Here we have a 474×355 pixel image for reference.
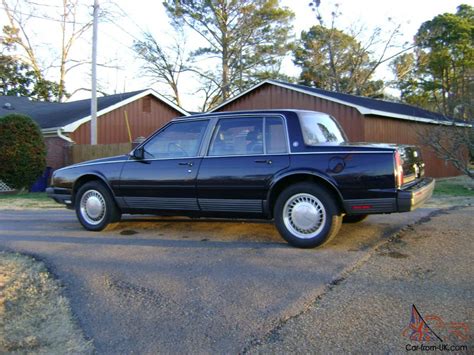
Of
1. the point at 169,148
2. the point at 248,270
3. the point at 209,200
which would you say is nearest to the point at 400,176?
the point at 248,270

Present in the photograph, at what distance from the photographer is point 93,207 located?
6.62m

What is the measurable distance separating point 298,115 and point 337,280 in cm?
229

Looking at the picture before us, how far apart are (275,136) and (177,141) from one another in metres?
1.51

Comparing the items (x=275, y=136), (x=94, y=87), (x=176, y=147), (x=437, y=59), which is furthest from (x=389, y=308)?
(x=437, y=59)

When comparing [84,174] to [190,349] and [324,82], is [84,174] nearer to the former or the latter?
[190,349]

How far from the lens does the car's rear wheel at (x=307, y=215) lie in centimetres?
500

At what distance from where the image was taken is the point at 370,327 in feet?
9.89

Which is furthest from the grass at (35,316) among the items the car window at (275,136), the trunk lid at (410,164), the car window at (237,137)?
the trunk lid at (410,164)

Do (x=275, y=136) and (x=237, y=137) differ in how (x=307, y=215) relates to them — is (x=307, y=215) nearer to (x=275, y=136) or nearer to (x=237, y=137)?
(x=275, y=136)

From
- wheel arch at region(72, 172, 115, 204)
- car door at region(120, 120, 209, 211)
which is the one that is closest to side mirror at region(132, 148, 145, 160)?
car door at region(120, 120, 209, 211)

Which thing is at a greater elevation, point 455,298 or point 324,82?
point 324,82

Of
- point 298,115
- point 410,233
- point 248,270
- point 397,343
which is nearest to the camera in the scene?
point 397,343

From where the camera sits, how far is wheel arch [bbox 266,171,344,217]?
4987mm

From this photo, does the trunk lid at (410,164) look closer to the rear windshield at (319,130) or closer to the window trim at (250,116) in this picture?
the rear windshield at (319,130)
